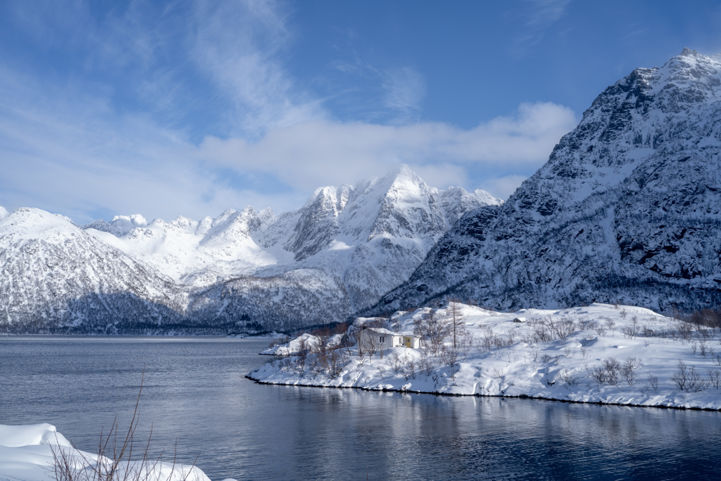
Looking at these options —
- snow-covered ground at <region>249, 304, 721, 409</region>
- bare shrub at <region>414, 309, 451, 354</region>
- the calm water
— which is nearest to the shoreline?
snow-covered ground at <region>249, 304, 721, 409</region>

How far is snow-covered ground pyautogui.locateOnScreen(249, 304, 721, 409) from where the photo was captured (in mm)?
83062

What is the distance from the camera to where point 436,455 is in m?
51.9

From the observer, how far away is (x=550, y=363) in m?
97.8

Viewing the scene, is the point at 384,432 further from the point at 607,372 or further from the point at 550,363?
the point at 550,363

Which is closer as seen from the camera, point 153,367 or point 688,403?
point 688,403

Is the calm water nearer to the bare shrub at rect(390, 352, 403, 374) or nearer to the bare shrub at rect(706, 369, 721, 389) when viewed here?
the bare shrub at rect(706, 369, 721, 389)

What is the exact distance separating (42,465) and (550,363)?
9072cm

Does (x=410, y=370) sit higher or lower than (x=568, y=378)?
lower

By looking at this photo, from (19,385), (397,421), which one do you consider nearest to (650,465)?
(397,421)

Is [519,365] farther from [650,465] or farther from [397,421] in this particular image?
[650,465]

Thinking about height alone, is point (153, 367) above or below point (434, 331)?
below

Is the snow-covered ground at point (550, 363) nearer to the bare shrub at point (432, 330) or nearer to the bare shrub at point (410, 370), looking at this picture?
the bare shrub at point (410, 370)

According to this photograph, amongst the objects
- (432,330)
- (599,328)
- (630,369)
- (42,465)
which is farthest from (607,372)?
(42,465)

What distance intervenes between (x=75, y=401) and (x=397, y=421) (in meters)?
51.7
